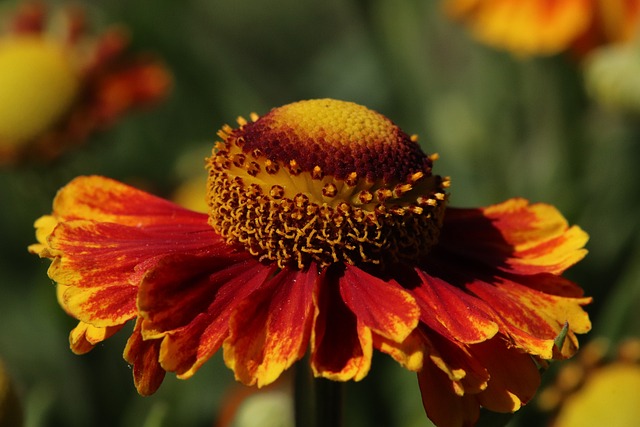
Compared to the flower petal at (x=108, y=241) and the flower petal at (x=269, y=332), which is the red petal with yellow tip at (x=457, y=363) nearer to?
the flower petal at (x=269, y=332)

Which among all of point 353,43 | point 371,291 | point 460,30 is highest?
point 371,291

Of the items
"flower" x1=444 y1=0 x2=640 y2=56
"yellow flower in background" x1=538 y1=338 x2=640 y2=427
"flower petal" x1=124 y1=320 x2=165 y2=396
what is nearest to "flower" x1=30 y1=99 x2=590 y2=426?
"flower petal" x1=124 y1=320 x2=165 y2=396

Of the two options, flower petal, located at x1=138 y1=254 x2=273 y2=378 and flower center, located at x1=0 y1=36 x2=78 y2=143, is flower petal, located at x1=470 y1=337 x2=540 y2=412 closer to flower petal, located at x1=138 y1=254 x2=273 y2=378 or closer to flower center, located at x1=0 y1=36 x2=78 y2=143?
flower petal, located at x1=138 y1=254 x2=273 y2=378

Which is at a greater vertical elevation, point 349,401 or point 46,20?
point 46,20

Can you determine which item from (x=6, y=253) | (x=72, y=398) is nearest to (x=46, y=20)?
(x=6, y=253)

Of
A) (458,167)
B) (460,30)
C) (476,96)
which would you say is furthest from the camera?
(460,30)

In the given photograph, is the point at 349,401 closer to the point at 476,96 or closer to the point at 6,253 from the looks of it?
the point at 6,253

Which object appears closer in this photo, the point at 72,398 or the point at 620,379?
the point at 620,379
